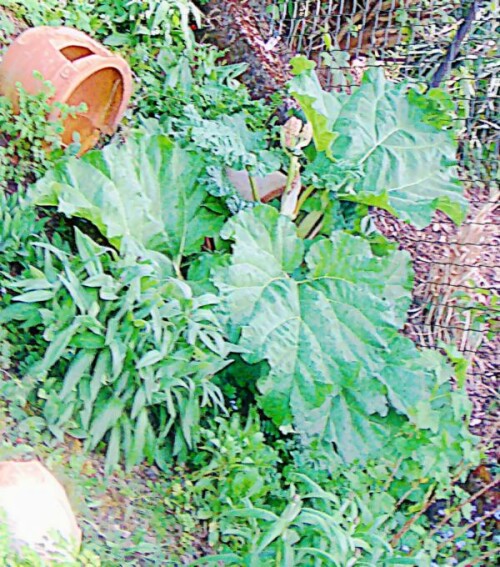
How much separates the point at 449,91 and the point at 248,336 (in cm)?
219

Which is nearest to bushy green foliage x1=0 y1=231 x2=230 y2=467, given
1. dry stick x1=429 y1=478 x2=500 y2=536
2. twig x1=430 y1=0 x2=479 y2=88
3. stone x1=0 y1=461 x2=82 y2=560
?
stone x1=0 y1=461 x2=82 y2=560

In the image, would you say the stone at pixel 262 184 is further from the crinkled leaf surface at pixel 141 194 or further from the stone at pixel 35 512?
the stone at pixel 35 512

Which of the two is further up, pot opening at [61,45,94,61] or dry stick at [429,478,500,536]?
pot opening at [61,45,94,61]

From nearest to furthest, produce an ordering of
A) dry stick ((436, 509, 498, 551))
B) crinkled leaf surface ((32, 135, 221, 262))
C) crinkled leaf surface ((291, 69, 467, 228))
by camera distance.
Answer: crinkled leaf surface ((32, 135, 221, 262)) → dry stick ((436, 509, 498, 551)) → crinkled leaf surface ((291, 69, 467, 228))

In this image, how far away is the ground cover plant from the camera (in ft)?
7.79

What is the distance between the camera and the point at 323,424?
2732 millimetres

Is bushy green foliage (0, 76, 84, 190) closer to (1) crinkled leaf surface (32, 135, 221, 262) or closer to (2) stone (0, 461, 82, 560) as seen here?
(1) crinkled leaf surface (32, 135, 221, 262)

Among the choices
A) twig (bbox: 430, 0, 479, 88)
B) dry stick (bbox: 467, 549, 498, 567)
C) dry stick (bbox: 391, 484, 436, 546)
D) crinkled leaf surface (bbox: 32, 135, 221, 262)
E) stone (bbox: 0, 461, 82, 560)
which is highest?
twig (bbox: 430, 0, 479, 88)

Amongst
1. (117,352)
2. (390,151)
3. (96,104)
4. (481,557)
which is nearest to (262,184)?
(390,151)

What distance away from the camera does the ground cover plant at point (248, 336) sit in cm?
238

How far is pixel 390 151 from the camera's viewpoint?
10.5 feet

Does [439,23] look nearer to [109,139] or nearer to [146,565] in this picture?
[109,139]

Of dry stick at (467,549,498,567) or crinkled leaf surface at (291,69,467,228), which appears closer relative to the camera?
dry stick at (467,549,498,567)

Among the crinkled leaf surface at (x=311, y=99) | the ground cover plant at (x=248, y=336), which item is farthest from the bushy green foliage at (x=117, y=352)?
the crinkled leaf surface at (x=311, y=99)
